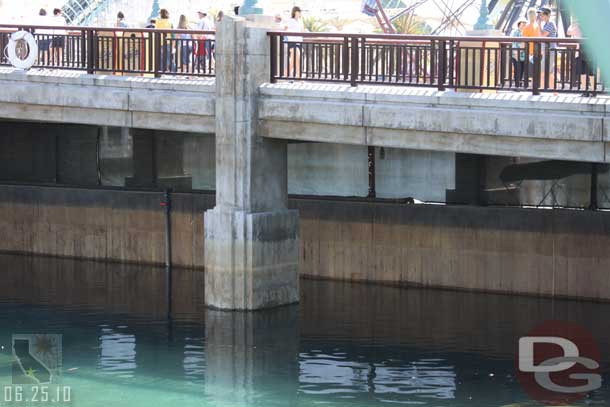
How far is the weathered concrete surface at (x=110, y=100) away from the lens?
62.1 feet

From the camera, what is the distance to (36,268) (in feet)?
81.7

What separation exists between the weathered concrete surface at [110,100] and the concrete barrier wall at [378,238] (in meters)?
4.75

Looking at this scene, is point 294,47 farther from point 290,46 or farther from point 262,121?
point 262,121

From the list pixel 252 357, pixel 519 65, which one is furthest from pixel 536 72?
pixel 252 357

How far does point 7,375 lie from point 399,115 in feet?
24.0

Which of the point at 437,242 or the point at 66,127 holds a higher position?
the point at 66,127

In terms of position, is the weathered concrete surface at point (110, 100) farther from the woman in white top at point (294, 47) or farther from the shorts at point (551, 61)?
the shorts at point (551, 61)

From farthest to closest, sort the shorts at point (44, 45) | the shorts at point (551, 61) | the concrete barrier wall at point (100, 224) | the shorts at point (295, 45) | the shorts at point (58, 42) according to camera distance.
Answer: the concrete barrier wall at point (100, 224)
the shorts at point (44, 45)
the shorts at point (58, 42)
the shorts at point (295, 45)
the shorts at point (551, 61)

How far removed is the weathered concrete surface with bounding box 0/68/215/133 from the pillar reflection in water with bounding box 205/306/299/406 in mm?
3662

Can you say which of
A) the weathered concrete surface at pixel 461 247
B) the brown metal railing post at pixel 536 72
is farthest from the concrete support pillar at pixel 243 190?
the brown metal railing post at pixel 536 72

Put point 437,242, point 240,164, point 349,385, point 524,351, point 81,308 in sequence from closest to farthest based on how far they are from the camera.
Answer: point 349,385
point 524,351
point 240,164
point 81,308
point 437,242

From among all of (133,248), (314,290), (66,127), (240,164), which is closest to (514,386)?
(240,164)

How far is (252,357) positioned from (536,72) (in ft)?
20.6

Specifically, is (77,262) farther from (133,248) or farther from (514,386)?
(514,386)
